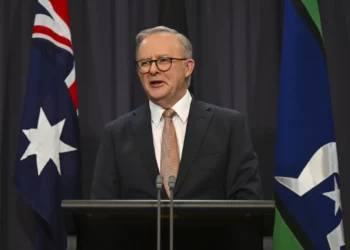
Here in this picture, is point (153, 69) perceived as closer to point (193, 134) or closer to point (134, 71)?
point (193, 134)

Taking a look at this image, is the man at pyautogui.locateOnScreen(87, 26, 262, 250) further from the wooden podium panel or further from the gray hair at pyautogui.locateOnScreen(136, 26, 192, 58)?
the wooden podium panel

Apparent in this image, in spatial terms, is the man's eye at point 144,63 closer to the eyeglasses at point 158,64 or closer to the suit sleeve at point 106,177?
the eyeglasses at point 158,64

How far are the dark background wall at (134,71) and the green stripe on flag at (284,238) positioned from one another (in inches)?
26.2

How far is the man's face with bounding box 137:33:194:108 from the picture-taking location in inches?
122

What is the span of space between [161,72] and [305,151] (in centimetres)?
90

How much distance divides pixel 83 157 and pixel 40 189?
21.1 inches

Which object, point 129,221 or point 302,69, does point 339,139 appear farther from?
point 129,221

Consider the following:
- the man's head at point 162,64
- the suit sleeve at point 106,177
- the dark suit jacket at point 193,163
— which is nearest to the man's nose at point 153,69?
the man's head at point 162,64

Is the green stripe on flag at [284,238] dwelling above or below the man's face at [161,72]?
below

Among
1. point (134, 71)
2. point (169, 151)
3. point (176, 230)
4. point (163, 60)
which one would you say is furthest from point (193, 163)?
point (134, 71)

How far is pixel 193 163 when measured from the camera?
9.74 ft

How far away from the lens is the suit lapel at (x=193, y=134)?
2.93m

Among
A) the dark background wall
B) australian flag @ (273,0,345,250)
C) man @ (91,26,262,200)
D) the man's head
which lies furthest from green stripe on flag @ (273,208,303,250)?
the man's head

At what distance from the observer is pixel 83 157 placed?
4152 mm
